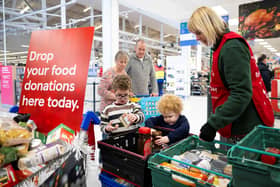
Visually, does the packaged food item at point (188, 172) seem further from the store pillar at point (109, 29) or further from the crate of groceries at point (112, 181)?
the store pillar at point (109, 29)

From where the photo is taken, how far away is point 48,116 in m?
1.26

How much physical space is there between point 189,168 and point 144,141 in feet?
2.46

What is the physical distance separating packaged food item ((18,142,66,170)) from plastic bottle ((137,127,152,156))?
2.67 ft

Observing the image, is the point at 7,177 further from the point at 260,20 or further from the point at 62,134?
the point at 260,20

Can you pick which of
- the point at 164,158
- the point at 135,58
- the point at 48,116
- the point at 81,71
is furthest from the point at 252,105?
the point at 135,58

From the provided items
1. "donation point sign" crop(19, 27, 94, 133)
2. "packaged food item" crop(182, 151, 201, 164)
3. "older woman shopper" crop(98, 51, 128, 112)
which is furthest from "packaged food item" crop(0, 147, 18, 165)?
"older woman shopper" crop(98, 51, 128, 112)

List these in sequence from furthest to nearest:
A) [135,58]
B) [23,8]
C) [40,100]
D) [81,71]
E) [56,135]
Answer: [23,8], [135,58], [40,100], [81,71], [56,135]

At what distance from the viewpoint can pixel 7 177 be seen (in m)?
0.75

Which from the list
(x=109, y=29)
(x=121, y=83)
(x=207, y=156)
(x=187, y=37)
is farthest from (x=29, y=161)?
(x=187, y=37)

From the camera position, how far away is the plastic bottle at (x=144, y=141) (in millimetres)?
1625

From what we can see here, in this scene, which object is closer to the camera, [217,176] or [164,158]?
[217,176]

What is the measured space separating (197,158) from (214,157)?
0.15m

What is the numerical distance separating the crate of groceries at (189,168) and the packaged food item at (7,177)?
1.97 ft

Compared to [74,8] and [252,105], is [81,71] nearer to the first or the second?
[252,105]
